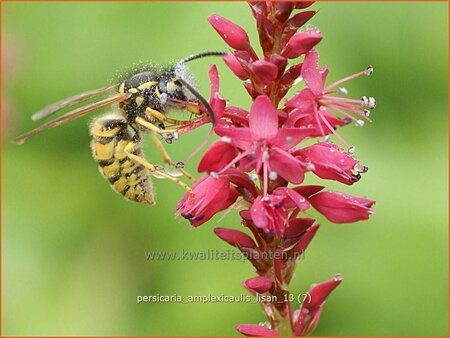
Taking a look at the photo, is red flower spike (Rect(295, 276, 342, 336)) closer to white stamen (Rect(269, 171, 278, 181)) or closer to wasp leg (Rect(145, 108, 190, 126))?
white stamen (Rect(269, 171, 278, 181))

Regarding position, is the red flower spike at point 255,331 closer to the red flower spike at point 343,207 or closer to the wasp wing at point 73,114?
the red flower spike at point 343,207

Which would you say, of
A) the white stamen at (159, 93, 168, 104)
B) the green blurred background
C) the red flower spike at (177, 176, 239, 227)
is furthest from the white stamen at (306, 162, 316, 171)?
the green blurred background

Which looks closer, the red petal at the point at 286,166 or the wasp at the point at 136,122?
the red petal at the point at 286,166

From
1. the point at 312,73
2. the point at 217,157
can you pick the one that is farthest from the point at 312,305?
the point at 312,73

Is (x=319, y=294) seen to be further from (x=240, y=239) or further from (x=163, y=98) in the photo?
(x=163, y=98)

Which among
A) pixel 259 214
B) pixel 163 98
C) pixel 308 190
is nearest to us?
pixel 259 214

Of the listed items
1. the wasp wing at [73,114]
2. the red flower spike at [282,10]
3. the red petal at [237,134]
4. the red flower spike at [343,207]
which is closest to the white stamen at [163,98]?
the wasp wing at [73,114]
